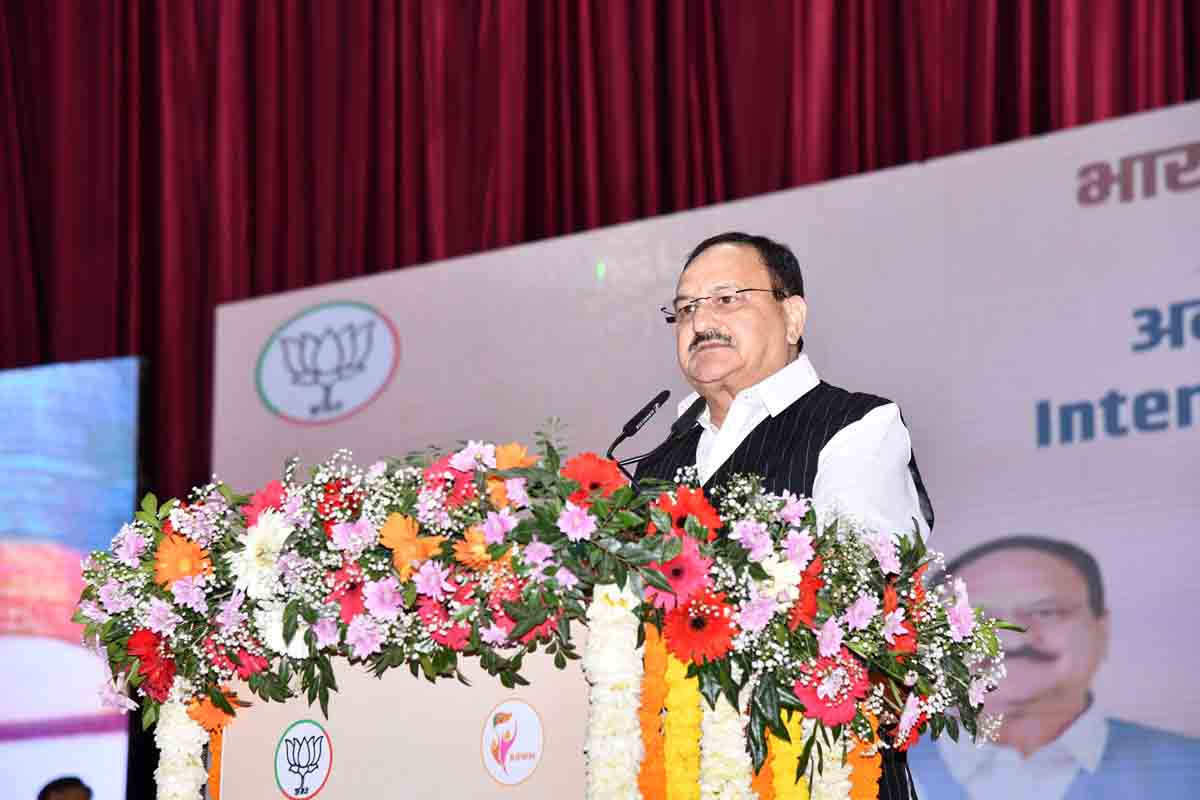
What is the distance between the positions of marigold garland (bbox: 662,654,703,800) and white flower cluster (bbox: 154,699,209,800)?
649mm

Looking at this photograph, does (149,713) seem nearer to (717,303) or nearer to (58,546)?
(717,303)

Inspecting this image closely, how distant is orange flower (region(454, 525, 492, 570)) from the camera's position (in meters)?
1.89

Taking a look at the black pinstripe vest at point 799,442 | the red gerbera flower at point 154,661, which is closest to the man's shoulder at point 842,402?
the black pinstripe vest at point 799,442

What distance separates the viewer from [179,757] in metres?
2.13

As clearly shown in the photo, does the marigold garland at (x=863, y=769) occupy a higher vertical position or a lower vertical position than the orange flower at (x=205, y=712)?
lower

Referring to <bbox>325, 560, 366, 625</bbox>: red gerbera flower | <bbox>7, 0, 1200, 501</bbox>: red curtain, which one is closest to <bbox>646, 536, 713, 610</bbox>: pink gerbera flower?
<bbox>325, 560, 366, 625</bbox>: red gerbera flower

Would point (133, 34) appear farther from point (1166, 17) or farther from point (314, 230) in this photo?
point (1166, 17)

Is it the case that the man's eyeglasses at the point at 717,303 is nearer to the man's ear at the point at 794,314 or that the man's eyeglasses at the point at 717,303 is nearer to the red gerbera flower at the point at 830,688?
the man's ear at the point at 794,314

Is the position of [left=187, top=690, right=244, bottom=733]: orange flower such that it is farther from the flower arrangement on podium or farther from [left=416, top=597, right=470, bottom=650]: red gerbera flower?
[left=416, top=597, right=470, bottom=650]: red gerbera flower

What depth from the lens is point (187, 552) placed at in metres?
2.11

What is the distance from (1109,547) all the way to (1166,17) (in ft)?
4.74

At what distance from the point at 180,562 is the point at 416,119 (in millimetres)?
3378

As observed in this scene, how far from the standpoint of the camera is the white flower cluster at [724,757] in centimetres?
185

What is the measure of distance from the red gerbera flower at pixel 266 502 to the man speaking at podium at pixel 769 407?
621mm
